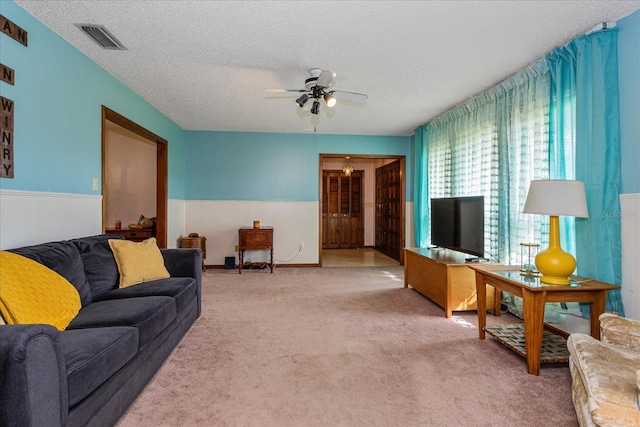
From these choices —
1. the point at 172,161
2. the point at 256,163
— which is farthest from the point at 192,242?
the point at 256,163

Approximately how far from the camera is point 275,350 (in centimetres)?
249

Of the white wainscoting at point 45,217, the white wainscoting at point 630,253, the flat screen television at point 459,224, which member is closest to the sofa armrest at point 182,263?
the white wainscoting at point 45,217

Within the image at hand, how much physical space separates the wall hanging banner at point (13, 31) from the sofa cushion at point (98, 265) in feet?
4.67

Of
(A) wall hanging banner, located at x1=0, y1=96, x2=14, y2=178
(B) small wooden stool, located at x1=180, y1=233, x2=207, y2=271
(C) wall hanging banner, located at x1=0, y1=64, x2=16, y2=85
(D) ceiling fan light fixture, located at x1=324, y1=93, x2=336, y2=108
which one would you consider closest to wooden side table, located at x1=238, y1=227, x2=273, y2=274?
(B) small wooden stool, located at x1=180, y1=233, x2=207, y2=271

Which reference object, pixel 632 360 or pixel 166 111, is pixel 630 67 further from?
pixel 166 111

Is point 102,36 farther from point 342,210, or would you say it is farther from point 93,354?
point 342,210

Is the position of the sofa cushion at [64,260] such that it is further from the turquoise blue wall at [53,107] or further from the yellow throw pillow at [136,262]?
the turquoise blue wall at [53,107]

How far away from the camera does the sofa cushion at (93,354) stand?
4.34 ft

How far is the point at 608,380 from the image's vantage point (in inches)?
50.9

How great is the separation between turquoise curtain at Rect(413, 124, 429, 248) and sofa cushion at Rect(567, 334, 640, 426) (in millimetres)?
3696

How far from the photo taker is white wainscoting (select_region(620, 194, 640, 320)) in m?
2.13

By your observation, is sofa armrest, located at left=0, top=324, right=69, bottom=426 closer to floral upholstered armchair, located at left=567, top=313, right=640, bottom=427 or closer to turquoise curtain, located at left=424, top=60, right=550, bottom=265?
floral upholstered armchair, located at left=567, top=313, right=640, bottom=427

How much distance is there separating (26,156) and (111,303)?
1.20 meters

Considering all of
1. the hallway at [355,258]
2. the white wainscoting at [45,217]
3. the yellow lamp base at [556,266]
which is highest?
the white wainscoting at [45,217]
